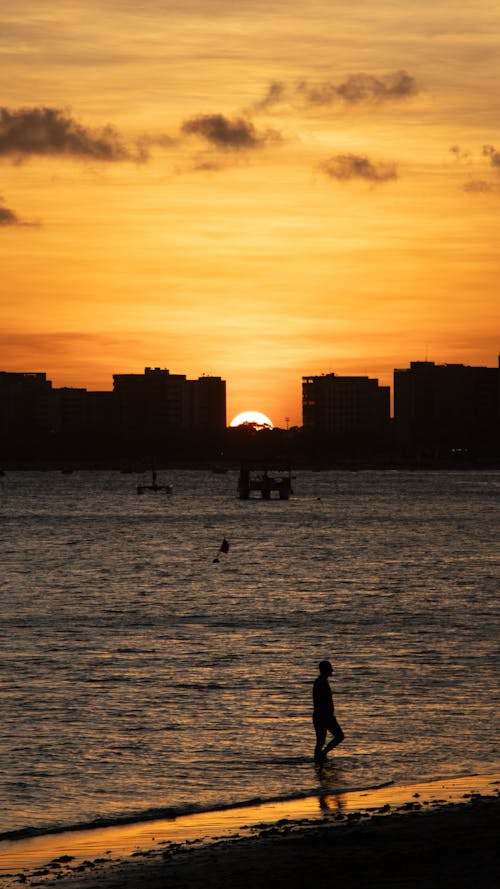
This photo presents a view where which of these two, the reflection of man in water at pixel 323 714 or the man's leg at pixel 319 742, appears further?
the man's leg at pixel 319 742

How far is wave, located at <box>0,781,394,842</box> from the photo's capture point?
89.1 ft

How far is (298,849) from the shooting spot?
22.4 m

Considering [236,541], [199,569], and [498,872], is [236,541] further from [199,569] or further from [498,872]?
[498,872]

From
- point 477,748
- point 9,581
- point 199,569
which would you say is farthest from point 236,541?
point 477,748

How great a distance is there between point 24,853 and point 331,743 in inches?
428

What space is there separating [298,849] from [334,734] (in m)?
11.1

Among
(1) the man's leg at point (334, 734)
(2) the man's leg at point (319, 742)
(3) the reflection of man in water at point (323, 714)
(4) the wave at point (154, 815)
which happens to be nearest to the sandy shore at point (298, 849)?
(4) the wave at point (154, 815)

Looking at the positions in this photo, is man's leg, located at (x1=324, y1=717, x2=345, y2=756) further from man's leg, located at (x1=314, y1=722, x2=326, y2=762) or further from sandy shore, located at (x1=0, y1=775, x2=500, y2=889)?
sandy shore, located at (x1=0, y1=775, x2=500, y2=889)

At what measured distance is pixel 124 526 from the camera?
A: 7702 inches

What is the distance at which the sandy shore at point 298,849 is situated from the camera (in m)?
20.3

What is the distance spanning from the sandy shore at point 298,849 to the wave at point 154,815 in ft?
1.72

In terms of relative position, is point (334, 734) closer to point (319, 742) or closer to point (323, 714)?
point (319, 742)

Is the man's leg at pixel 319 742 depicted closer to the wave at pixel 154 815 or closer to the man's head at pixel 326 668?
the man's head at pixel 326 668

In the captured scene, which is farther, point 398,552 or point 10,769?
point 398,552
